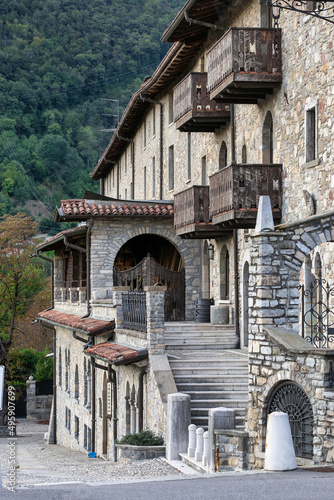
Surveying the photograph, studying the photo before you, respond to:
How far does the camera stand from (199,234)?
73.7ft

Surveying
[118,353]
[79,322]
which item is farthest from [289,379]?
[79,322]

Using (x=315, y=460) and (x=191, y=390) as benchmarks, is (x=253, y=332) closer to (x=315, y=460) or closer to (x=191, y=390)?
(x=315, y=460)

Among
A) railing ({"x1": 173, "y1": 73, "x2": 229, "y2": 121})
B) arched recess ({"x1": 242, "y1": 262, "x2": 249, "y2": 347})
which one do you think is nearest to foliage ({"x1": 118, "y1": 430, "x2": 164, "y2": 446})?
arched recess ({"x1": 242, "y1": 262, "x2": 249, "y2": 347})

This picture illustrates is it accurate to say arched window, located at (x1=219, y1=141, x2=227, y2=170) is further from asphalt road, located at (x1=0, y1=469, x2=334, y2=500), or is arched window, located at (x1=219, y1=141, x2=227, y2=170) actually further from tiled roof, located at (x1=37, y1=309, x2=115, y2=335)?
asphalt road, located at (x1=0, y1=469, x2=334, y2=500)

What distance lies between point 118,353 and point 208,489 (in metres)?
9.22

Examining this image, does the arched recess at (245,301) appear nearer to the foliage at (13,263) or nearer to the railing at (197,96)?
the railing at (197,96)

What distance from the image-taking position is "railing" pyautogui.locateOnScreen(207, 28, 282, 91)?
57.2ft

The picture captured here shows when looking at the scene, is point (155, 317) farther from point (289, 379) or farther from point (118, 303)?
point (289, 379)

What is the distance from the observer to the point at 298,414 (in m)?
11.3

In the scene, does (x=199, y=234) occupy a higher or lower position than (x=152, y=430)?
higher

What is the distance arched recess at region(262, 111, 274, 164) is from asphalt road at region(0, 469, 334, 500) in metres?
10.7

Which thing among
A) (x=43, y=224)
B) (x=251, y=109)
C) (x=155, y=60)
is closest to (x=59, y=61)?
(x=155, y=60)

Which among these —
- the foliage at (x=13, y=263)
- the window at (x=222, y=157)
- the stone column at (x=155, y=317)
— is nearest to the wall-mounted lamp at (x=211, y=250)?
the window at (x=222, y=157)

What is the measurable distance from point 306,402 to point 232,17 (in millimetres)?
12888
